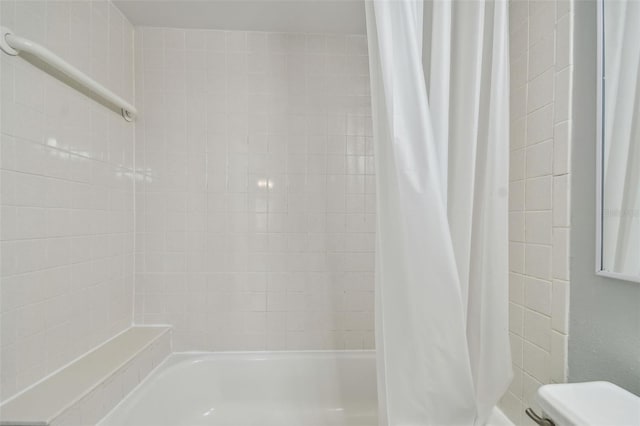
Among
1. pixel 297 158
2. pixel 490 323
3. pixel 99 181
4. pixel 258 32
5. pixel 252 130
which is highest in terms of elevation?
pixel 258 32

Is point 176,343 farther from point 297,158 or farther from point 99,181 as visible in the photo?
point 297,158

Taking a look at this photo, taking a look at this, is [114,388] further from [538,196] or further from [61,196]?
[538,196]

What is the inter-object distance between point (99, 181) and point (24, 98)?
0.42 meters

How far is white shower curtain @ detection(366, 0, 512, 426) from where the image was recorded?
713 millimetres

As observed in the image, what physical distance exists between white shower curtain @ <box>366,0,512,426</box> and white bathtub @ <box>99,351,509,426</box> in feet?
2.70

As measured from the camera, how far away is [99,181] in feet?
4.15

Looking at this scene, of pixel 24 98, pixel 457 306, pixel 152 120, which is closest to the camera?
pixel 457 306

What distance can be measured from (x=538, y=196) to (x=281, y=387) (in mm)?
1402

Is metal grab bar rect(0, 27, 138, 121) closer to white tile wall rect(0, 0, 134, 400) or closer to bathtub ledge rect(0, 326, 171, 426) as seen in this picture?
white tile wall rect(0, 0, 134, 400)

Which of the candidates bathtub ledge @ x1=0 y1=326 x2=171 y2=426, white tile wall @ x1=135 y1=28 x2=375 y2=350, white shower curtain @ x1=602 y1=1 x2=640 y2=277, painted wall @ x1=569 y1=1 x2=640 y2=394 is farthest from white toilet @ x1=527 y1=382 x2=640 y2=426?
bathtub ledge @ x1=0 y1=326 x2=171 y2=426

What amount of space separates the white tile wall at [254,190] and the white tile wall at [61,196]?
140 mm

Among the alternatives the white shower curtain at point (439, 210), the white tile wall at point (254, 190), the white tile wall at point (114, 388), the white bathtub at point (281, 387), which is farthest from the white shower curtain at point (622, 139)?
the white tile wall at point (114, 388)

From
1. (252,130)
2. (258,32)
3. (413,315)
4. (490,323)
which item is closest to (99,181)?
(252,130)

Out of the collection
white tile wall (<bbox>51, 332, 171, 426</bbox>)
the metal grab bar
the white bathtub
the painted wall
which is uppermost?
the metal grab bar
